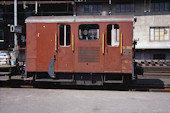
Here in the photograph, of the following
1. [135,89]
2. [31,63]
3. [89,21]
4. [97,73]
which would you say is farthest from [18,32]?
[135,89]

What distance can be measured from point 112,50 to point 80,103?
344cm

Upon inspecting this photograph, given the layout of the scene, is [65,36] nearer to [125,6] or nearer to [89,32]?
[89,32]

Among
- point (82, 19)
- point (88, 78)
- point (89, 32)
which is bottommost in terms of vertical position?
point (88, 78)

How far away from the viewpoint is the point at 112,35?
9898mm

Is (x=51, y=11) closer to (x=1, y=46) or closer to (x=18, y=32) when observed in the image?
(x=1, y=46)

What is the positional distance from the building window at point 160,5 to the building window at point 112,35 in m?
19.1

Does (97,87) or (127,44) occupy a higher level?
(127,44)

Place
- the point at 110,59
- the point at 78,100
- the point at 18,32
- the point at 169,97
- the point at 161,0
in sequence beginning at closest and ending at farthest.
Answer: the point at 78,100 → the point at 169,97 → the point at 110,59 → the point at 18,32 → the point at 161,0

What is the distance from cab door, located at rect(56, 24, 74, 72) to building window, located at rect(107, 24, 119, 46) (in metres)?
1.91

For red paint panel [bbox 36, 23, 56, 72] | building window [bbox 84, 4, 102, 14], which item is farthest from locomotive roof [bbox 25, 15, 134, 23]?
building window [bbox 84, 4, 102, 14]

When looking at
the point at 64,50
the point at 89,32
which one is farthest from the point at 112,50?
the point at 64,50

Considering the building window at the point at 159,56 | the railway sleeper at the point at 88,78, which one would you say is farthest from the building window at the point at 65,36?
the building window at the point at 159,56

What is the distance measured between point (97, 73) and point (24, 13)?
78.8ft

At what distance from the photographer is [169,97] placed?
865 centimetres
